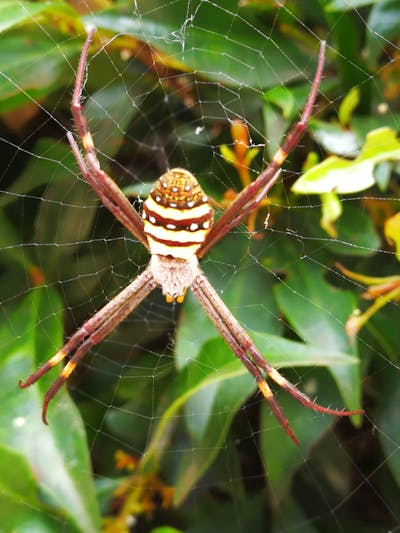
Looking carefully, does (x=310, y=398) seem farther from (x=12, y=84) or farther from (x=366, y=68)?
(x=12, y=84)

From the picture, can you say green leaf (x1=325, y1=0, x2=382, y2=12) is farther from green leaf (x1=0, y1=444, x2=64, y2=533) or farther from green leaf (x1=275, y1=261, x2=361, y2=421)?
green leaf (x1=0, y1=444, x2=64, y2=533)

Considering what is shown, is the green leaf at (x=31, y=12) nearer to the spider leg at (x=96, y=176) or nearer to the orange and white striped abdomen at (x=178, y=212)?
the spider leg at (x=96, y=176)

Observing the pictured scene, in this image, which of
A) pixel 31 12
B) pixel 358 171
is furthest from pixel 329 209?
pixel 31 12

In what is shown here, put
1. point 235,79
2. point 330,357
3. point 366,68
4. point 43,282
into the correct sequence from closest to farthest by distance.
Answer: point 330,357, point 366,68, point 235,79, point 43,282

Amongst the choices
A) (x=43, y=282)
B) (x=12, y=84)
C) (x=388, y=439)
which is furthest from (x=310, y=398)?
(x=12, y=84)

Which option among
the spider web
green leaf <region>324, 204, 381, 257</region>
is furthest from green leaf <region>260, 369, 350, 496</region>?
green leaf <region>324, 204, 381, 257</region>
